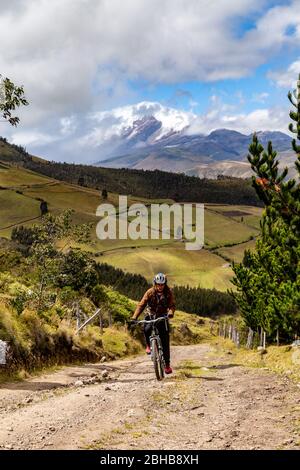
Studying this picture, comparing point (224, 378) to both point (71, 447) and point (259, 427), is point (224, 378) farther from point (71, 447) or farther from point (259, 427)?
point (71, 447)

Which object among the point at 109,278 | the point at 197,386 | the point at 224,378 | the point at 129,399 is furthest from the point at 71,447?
the point at 109,278

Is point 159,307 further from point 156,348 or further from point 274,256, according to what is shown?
point 274,256

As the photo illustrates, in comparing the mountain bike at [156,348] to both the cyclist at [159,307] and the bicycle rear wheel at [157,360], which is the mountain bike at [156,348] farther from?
the cyclist at [159,307]

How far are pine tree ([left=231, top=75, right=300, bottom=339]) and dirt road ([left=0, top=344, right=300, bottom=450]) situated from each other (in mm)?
8224

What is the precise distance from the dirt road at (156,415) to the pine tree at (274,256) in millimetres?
8224

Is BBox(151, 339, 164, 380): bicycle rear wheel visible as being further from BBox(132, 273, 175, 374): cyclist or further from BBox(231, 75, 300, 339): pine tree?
BBox(231, 75, 300, 339): pine tree

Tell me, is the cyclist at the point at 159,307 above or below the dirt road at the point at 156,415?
above

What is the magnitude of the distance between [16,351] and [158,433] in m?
9.99

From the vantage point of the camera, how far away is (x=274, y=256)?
3594 centimetres

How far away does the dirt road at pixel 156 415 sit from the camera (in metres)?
7.93

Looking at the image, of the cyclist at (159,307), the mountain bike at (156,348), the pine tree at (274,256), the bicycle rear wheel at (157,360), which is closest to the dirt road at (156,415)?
the bicycle rear wheel at (157,360)

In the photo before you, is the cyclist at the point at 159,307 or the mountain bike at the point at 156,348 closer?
the mountain bike at the point at 156,348

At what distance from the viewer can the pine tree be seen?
2067cm

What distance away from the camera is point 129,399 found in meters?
11.7
